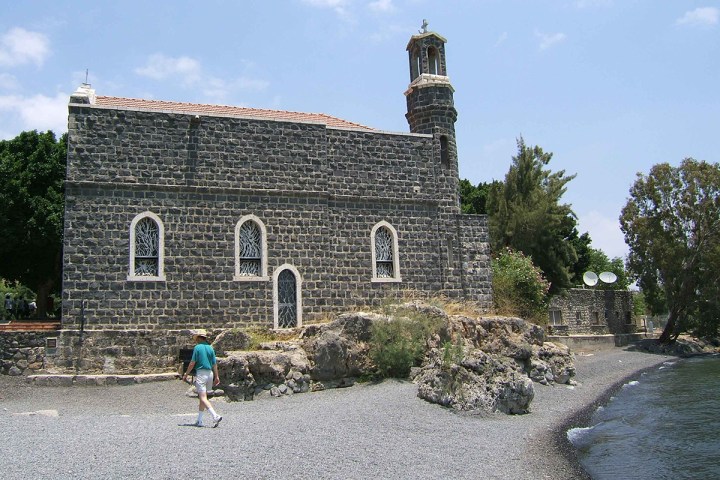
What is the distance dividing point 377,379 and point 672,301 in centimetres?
2962

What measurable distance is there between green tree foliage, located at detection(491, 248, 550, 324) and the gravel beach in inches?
262

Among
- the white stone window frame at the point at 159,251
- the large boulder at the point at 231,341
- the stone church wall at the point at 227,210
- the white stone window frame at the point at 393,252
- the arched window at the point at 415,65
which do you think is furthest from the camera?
the arched window at the point at 415,65

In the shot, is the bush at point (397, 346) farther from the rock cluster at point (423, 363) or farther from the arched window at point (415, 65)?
the arched window at point (415, 65)

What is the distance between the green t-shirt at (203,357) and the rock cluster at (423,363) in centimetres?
382

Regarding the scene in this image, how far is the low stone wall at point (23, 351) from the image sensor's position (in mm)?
17484

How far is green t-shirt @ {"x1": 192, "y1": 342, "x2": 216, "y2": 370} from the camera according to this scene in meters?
11.9

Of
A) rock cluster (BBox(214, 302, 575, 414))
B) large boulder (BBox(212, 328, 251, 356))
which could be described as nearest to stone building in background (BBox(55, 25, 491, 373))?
large boulder (BBox(212, 328, 251, 356))

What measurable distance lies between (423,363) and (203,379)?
7.61 m

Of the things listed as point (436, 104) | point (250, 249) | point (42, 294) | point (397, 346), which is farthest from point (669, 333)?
point (42, 294)

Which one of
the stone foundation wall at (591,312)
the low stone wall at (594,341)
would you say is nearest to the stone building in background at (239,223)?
the low stone wall at (594,341)

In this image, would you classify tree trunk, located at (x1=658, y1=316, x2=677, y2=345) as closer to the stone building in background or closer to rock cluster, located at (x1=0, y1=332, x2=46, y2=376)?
the stone building in background

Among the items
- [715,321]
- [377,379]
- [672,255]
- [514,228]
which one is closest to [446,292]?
[377,379]

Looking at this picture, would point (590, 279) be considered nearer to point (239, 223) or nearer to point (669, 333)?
point (669, 333)

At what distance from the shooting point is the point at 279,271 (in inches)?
782
